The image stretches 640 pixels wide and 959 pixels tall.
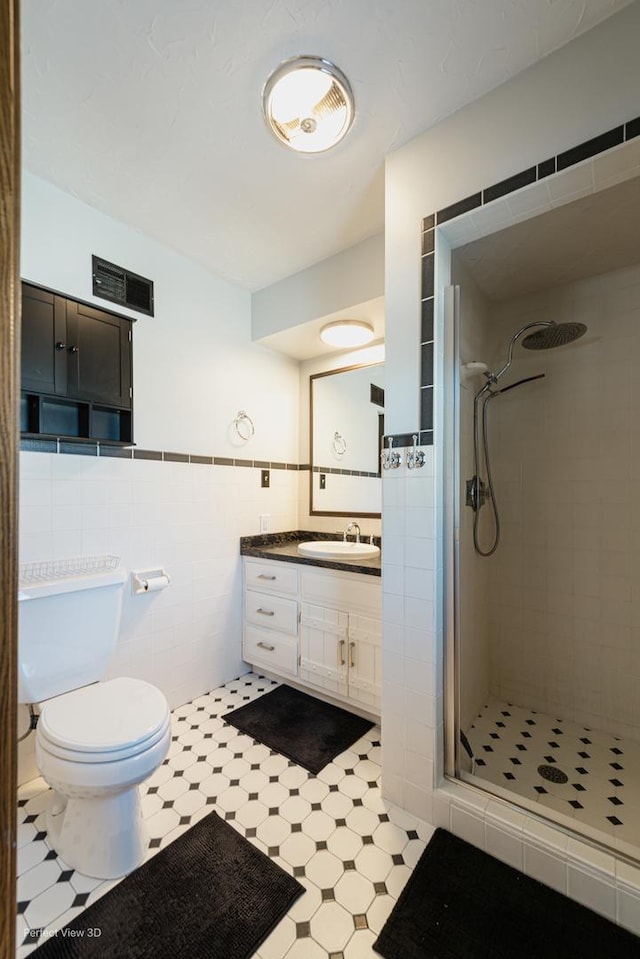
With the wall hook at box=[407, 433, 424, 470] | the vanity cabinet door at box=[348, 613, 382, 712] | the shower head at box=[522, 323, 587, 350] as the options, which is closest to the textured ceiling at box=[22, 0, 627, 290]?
the shower head at box=[522, 323, 587, 350]

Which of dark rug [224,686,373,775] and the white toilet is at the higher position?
the white toilet

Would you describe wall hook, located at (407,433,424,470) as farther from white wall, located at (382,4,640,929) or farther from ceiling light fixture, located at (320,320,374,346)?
ceiling light fixture, located at (320,320,374,346)

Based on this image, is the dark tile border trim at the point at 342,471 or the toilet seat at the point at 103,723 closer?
the toilet seat at the point at 103,723

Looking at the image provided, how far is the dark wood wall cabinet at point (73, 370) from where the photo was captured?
1612 millimetres

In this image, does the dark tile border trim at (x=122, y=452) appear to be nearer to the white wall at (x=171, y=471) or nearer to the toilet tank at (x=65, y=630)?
the white wall at (x=171, y=471)

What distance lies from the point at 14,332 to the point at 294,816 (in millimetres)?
1774

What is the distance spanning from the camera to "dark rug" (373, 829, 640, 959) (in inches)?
41.4

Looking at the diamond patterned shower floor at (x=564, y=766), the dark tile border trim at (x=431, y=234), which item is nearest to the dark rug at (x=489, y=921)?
the diamond patterned shower floor at (x=564, y=766)

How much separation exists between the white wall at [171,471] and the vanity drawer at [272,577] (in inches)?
3.9

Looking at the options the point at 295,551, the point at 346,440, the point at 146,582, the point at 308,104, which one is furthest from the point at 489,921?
the point at 308,104

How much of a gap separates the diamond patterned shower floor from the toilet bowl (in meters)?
1.24

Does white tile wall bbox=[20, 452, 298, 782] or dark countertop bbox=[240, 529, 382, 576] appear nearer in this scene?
white tile wall bbox=[20, 452, 298, 782]

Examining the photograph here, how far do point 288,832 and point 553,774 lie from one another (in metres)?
1.12

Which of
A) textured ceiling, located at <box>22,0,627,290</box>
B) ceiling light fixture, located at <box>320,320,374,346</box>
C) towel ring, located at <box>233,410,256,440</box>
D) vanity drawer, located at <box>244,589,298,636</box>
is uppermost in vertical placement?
textured ceiling, located at <box>22,0,627,290</box>
